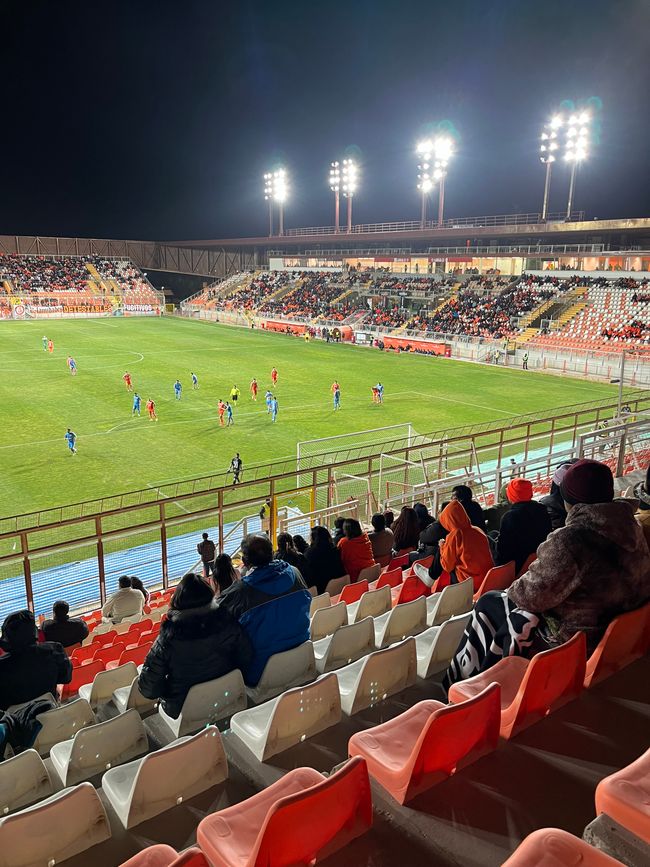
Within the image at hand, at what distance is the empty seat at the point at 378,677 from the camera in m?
4.31

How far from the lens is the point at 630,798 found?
2703mm

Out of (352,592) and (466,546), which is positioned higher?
(466,546)

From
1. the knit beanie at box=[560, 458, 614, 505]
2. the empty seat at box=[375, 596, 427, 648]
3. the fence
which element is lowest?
the fence

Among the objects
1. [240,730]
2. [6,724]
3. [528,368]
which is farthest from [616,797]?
[528,368]

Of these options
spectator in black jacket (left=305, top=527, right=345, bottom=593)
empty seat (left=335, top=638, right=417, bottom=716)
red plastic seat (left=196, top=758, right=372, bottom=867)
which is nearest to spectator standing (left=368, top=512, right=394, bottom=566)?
spectator in black jacket (left=305, top=527, right=345, bottom=593)

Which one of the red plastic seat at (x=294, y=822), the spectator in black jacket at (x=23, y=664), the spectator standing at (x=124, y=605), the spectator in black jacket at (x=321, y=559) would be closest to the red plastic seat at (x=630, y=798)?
the red plastic seat at (x=294, y=822)

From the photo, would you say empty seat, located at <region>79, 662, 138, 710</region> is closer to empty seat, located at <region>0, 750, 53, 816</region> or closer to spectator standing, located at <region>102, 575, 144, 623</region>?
empty seat, located at <region>0, 750, 53, 816</region>

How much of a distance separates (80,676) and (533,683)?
466 centimetres

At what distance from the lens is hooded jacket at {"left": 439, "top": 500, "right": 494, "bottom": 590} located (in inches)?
249

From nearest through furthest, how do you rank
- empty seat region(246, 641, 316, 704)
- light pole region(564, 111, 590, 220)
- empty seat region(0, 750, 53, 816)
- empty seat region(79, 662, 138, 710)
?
empty seat region(0, 750, 53, 816) → empty seat region(246, 641, 316, 704) → empty seat region(79, 662, 138, 710) → light pole region(564, 111, 590, 220)

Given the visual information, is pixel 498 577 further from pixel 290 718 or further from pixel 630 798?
pixel 630 798

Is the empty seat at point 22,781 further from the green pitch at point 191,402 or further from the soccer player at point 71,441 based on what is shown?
the soccer player at point 71,441

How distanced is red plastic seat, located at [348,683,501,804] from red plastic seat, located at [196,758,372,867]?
1.04ft

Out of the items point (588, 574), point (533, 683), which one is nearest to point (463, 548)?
point (588, 574)
